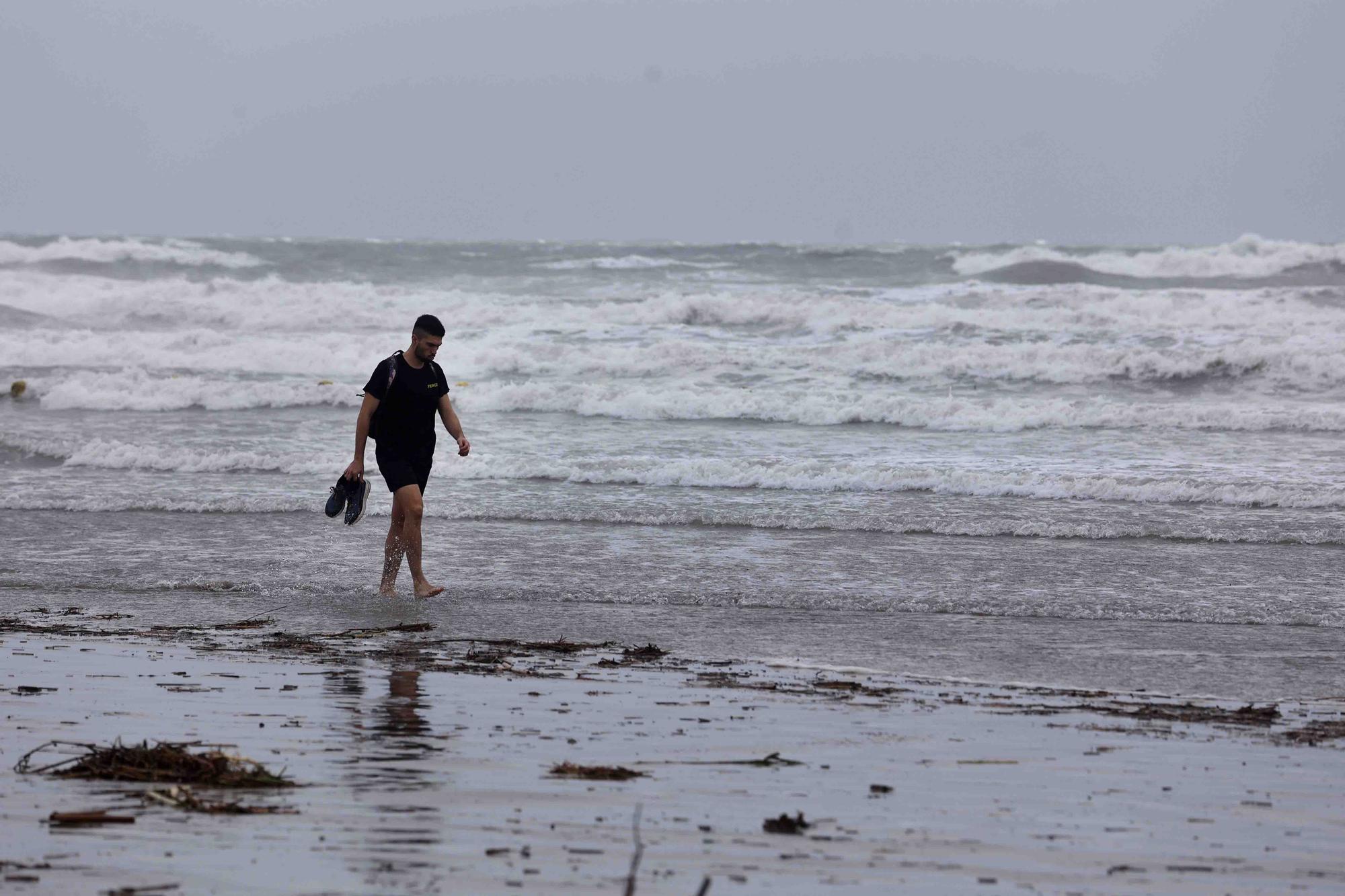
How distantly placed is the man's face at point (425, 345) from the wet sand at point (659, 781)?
7.09 feet

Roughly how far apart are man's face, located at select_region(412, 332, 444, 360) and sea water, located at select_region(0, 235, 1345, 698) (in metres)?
1.49

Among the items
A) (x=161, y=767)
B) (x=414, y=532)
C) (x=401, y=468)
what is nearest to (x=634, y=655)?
(x=414, y=532)

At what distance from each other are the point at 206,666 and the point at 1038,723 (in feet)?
11.9

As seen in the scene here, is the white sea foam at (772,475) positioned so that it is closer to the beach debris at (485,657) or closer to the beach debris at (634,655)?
the beach debris at (634,655)

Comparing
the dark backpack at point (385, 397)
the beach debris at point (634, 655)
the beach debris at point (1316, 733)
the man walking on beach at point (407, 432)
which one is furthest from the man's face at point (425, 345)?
the beach debris at point (1316, 733)

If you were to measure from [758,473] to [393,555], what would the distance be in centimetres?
485

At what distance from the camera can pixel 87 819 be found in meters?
3.68

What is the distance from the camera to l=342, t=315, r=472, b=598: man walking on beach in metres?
8.23

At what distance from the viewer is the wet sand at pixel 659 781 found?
3.42 meters

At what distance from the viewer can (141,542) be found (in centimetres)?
1032

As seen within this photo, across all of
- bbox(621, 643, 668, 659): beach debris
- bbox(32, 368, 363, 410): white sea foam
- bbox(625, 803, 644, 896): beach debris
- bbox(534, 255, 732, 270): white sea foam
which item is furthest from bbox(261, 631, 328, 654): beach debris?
bbox(534, 255, 732, 270): white sea foam

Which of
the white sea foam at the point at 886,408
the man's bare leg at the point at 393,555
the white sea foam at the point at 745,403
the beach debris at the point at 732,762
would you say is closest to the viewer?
the beach debris at the point at 732,762

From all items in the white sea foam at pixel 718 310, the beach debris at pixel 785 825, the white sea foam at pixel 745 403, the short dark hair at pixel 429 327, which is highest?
the white sea foam at pixel 718 310

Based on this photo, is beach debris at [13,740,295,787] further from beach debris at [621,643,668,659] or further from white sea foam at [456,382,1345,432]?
white sea foam at [456,382,1345,432]
